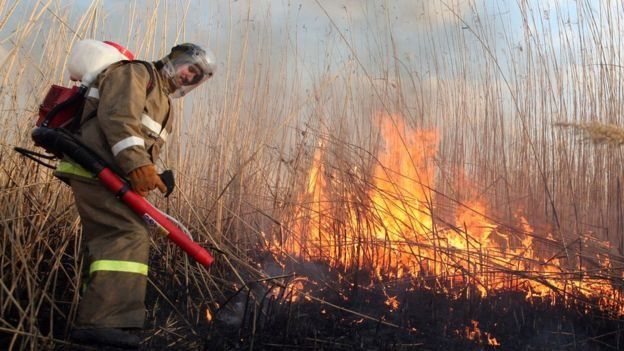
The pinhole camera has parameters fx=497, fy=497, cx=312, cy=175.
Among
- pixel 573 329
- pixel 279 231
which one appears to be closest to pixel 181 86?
pixel 279 231

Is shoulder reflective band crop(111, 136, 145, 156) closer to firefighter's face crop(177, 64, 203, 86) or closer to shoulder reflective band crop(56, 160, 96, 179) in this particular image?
shoulder reflective band crop(56, 160, 96, 179)

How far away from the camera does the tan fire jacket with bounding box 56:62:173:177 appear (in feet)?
6.23

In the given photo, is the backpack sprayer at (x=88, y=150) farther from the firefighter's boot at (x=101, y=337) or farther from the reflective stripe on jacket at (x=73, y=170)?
the firefighter's boot at (x=101, y=337)

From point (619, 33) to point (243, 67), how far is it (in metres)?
2.31

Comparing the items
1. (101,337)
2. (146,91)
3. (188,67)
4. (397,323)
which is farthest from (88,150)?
(397,323)

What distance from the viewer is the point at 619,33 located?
292 cm

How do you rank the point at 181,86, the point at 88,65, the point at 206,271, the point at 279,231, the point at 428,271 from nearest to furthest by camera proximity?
the point at 88,65, the point at 181,86, the point at 206,271, the point at 428,271, the point at 279,231

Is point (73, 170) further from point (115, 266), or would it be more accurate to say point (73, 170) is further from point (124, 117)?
point (115, 266)

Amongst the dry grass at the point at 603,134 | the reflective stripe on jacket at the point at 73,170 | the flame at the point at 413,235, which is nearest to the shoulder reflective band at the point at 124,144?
the reflective stripe on jacket at the point at 73,170

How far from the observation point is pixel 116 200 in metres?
1.96

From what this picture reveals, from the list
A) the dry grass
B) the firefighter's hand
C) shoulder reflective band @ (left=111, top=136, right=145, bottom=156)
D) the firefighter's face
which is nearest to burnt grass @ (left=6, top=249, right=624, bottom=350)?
the firefighter's hand

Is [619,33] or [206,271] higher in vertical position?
[619,33]

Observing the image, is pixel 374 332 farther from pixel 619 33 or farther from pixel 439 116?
pixel 619 33

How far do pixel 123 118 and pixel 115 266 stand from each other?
0.57 metres
